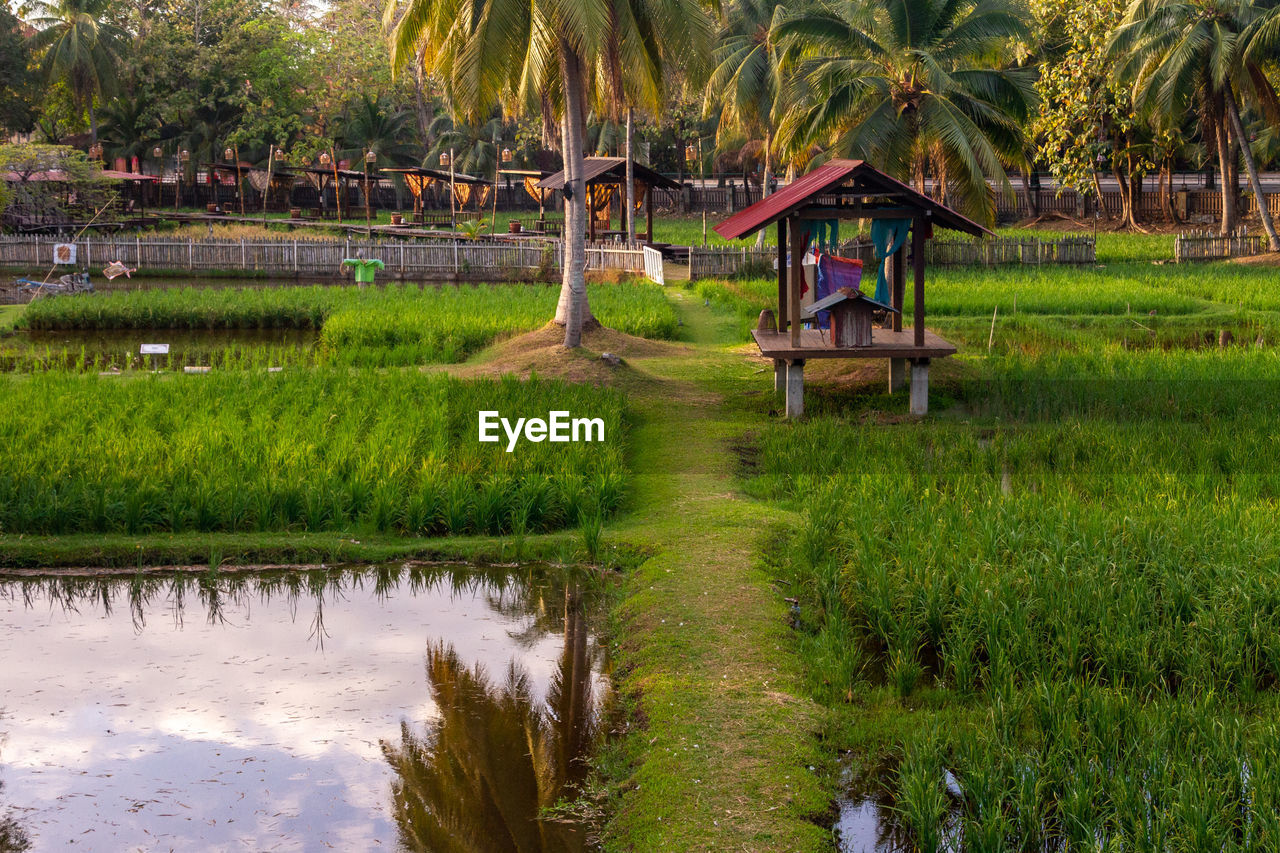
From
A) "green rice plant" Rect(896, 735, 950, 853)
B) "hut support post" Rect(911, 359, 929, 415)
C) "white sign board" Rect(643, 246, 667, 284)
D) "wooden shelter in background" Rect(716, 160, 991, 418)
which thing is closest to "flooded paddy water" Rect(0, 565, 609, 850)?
"green rice plant" Rect(896, 735, 950, 853)

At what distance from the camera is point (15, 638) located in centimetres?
872

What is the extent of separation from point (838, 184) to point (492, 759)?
31.3 ft

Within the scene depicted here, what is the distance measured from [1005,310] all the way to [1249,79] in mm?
14558

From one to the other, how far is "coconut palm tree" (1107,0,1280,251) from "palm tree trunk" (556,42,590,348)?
2081 cm

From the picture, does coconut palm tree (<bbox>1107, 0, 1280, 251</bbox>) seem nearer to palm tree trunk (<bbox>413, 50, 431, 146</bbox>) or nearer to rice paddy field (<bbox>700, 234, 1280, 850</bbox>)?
rice paddy field (<bbox>700, 234, 1280, 850</bbox>)

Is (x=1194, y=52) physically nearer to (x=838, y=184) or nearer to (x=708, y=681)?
(x=838, y=184)

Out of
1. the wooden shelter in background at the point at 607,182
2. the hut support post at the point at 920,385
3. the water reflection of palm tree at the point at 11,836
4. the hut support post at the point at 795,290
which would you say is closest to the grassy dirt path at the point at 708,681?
the hut support post at the point at 795,290

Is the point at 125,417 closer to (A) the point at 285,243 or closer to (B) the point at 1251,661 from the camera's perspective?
(B) the point at 1251,661

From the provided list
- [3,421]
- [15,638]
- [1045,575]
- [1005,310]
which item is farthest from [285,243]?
[1045,575]

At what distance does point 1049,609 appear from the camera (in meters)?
7.91

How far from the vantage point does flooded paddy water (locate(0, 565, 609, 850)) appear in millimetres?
6211

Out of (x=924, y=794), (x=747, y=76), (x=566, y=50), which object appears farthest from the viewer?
(x=747, y=76)

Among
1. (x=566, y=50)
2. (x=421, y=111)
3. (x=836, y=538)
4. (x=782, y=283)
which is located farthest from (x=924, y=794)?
(x=421, y=111)

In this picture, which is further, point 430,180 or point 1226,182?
point 430,180
